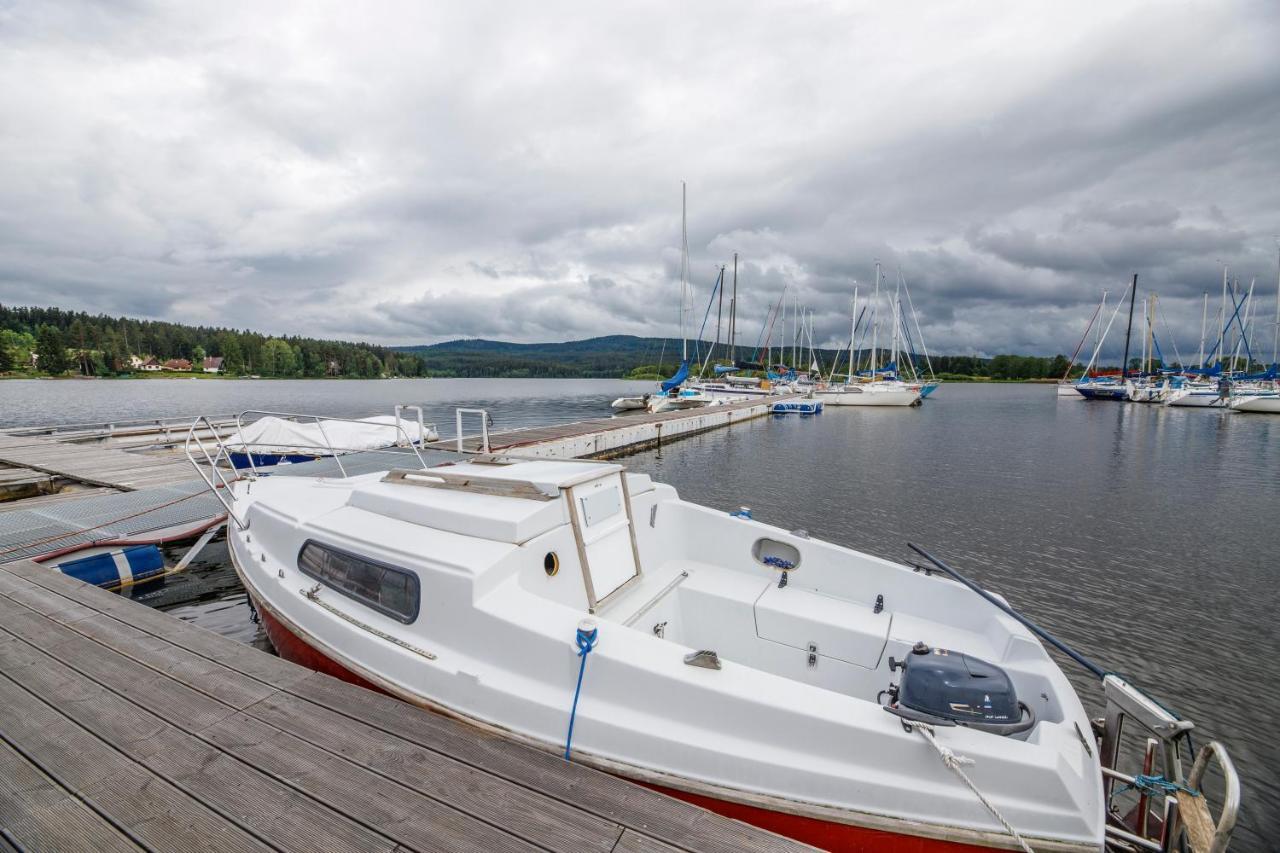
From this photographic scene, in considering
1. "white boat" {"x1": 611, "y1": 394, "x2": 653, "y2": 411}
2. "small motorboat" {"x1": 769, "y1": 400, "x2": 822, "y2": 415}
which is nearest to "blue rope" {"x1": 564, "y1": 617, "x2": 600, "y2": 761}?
"small motorboat" {"x1": 769, "y1": 400, "x2": 822, "y2": 415}

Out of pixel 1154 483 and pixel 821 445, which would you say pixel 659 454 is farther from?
pixel 1154 483

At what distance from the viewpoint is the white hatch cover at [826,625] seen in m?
4.46

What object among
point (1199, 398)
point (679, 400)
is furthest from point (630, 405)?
point (1199, 398)

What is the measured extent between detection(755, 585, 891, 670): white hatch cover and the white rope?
67.1 inches

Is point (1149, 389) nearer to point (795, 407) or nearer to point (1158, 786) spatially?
point (795, 407)

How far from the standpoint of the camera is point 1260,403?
158 ft

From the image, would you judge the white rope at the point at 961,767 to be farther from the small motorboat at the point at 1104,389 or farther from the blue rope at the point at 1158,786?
the small motorboat at the point at 1104,389

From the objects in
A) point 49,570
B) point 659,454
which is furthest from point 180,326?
point 49,570

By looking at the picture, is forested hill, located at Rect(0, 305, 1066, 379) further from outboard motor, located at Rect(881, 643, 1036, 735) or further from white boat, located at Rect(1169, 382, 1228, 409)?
outboard motor, located at Rect(881, 643, 1036, 735)

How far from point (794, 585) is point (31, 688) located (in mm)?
6093

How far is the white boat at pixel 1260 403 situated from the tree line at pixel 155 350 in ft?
518

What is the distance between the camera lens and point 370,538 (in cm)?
423

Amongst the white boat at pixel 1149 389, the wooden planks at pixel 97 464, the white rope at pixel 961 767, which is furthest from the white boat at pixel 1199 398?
the wooden planks at pixel 97 464

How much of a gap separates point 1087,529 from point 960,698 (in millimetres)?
14426
